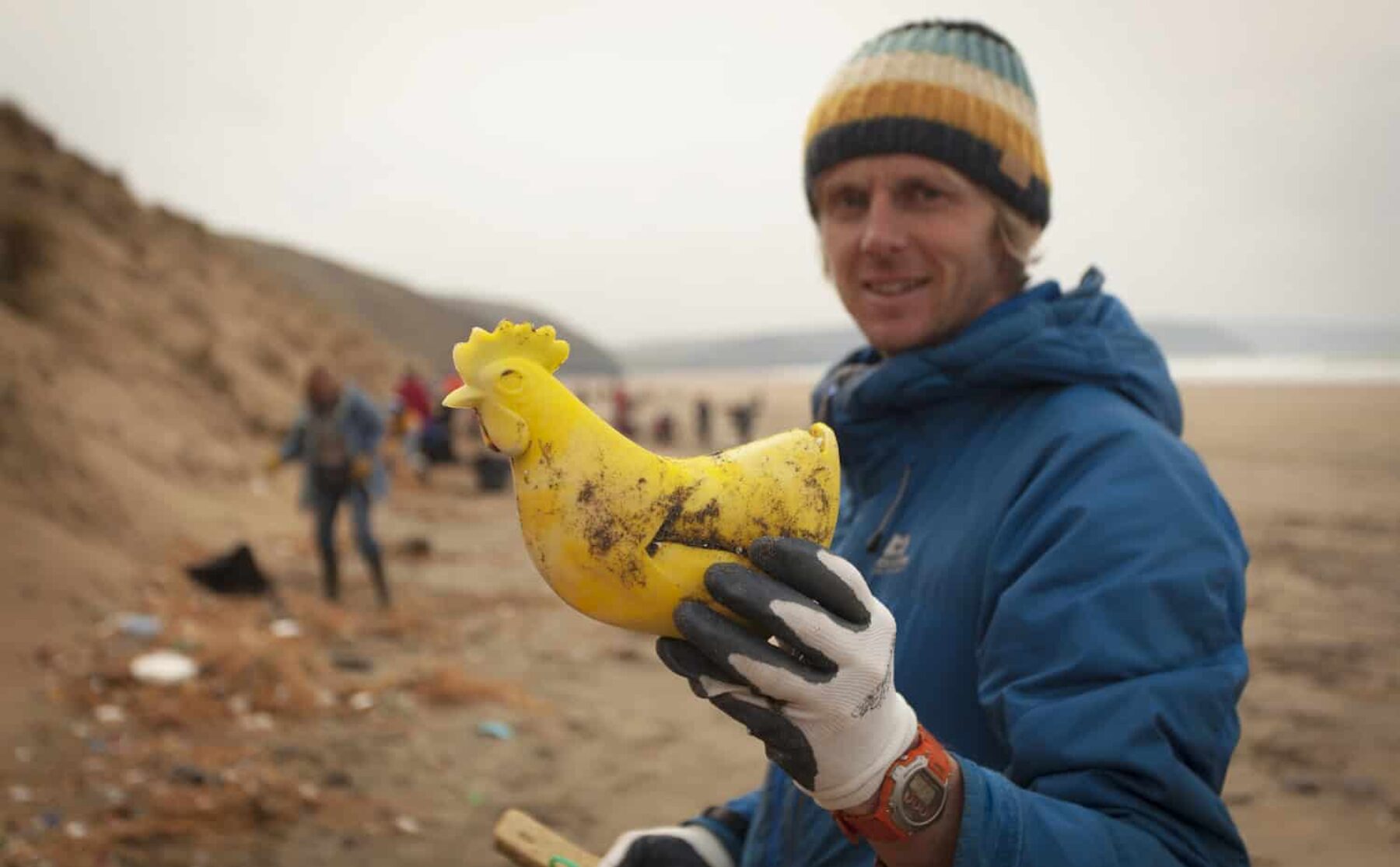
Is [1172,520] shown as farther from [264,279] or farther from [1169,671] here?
[264,279]

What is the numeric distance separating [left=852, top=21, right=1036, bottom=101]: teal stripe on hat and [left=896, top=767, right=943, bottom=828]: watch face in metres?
1.51

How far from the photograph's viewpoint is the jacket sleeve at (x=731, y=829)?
2070 mm

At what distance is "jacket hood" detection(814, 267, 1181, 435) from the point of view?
65.6 inches

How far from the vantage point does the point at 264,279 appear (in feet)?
78.6

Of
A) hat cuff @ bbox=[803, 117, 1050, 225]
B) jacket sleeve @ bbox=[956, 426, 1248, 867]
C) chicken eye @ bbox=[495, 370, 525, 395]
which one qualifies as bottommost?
jacket sleeve @ bbox=[956, 426, 1248, 867]

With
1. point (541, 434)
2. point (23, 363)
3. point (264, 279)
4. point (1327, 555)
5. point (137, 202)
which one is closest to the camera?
point (541, 434)

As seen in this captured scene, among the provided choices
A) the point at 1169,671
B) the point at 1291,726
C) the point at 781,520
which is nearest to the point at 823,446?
the point at 781,520

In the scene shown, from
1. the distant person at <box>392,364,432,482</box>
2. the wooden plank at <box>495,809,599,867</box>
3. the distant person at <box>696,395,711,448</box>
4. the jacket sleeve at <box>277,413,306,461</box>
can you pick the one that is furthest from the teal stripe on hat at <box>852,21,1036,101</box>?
the distant person at <box>696,395,711,448</box>

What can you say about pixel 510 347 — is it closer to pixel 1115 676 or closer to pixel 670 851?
pixel 1115 676

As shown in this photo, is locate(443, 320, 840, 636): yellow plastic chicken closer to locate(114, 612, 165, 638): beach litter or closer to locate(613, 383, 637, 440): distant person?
locate(114, 612, 165, 638): beach litter

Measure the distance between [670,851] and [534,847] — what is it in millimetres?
518

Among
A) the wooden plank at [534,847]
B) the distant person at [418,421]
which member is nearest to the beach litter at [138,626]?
the wooden plank at [534,847]

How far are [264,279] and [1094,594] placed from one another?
2626 centimetres

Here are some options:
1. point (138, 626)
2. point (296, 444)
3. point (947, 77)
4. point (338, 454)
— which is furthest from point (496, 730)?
point (947, 77)
